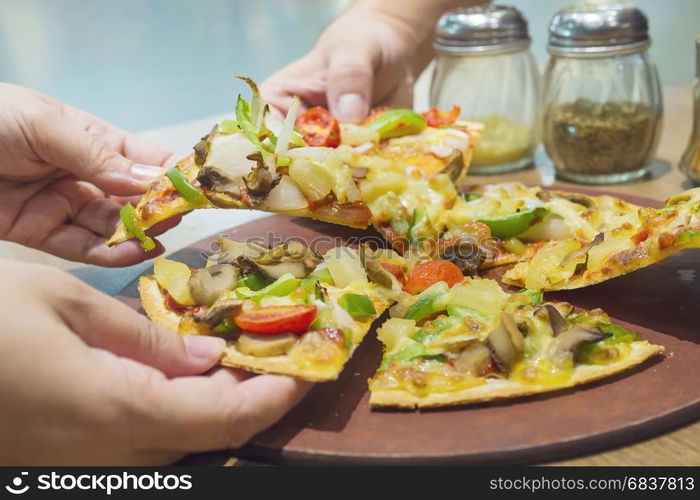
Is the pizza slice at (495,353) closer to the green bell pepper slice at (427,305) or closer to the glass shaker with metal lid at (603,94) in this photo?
the green bell pepper slice at (427,305)

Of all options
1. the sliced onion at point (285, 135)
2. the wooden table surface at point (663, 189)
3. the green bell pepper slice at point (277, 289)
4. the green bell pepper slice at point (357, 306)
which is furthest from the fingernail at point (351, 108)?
the green bell pepper slice at point (357, 306)

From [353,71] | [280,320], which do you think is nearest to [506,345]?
[280,320]

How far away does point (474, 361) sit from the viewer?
2439 millimetres

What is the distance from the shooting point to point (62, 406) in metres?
1.94

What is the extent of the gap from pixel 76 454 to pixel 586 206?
2561mm

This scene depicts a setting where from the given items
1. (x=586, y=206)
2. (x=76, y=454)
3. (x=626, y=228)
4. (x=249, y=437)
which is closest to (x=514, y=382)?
(x=249, y=437)

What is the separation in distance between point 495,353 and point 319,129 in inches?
74.6

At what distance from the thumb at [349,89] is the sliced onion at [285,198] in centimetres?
121

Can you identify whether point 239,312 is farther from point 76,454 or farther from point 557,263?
point 557,263

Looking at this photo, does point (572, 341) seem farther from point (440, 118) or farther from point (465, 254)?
point (440, 118)

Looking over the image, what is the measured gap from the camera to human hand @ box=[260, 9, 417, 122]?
4598 mm

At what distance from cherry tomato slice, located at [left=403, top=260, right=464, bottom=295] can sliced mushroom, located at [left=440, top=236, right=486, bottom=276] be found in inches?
6.2

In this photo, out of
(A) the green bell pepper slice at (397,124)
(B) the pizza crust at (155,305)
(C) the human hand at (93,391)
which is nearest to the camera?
(C) the human hand at (93,391)

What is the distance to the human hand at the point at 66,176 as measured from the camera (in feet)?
11.0
